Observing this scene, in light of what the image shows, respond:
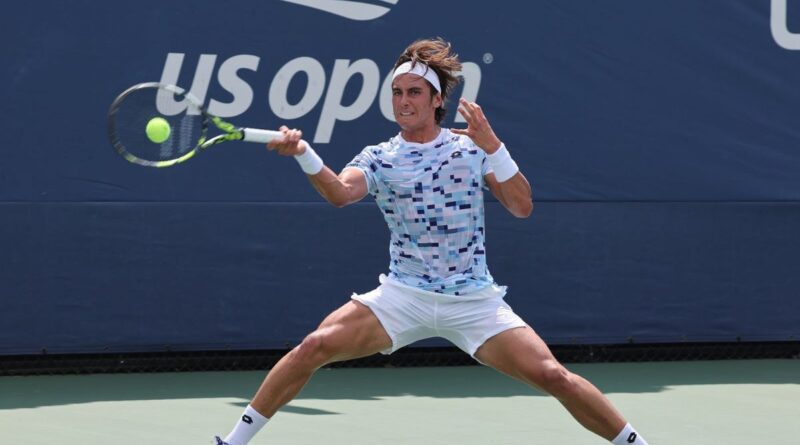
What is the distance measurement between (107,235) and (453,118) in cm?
181

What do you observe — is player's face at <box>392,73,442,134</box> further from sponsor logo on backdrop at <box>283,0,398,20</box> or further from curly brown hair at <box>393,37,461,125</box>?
sponsor logo on backdrop at <box>283,0,398,20</box>

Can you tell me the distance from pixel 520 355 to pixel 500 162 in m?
0.58

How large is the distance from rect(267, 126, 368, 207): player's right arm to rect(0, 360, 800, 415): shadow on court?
1.93 m

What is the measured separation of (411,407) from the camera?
636 centimetres

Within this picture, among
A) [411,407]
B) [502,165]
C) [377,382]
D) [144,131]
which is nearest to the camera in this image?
[502,165]

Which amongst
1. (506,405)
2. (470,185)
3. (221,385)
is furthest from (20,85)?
(470,185)

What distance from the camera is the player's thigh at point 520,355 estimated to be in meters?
4.32

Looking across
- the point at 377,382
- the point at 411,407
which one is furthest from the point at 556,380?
the point at 377,382

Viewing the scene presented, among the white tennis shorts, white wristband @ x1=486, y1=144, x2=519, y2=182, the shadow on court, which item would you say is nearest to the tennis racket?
the white tennis shorts

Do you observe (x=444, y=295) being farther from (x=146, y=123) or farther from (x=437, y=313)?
(x=146, y=123)

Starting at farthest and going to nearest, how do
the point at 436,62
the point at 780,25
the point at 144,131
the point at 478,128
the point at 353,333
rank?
the point at 780,25, the point at 436,62, the point at 144,131, the point at 353,333, the point at 478,128

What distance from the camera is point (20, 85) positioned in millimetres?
6910

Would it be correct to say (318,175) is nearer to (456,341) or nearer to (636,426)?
(456,341)

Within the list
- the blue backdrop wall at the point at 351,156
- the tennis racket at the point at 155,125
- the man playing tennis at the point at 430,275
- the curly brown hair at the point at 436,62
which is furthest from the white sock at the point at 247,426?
the blue backdrop wall at the point at 351,156
